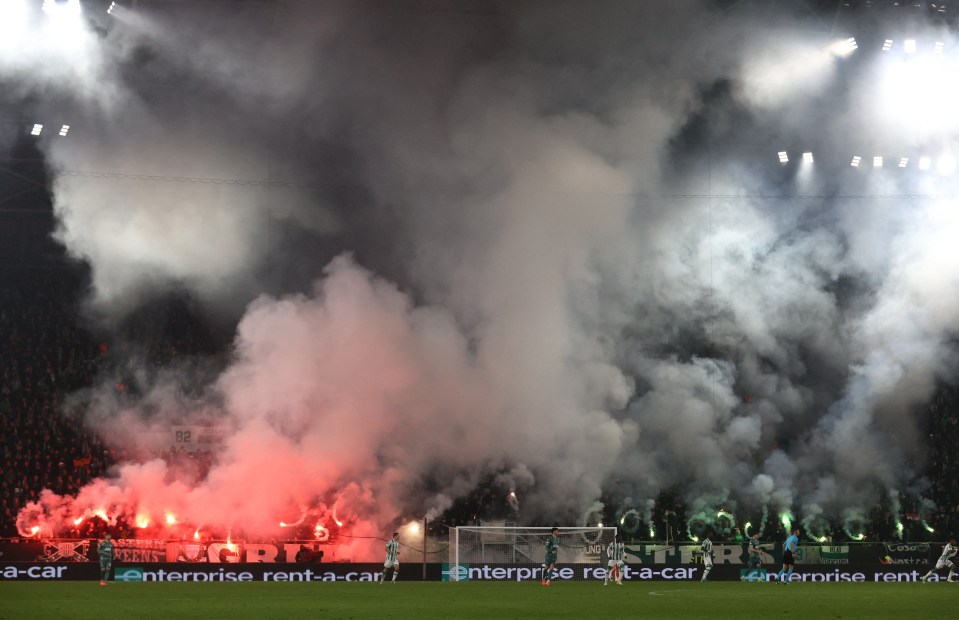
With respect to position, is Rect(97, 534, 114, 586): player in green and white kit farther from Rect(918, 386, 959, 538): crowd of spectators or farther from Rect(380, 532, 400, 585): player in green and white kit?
Rect(918, 386, 959, 538): crowd of spectators

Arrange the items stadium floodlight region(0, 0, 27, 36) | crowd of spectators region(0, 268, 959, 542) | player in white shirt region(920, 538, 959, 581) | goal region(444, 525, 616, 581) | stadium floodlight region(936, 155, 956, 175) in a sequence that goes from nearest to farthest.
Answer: stadium floodlight region(0, 0, 27, 36), player in white shirt region(920, 538, 959, 581), goal region(444, 525, 616, 581), crowd of spectators region(0, 268, 959, 542), stadium floodlight region(936, 155, 956, 175)

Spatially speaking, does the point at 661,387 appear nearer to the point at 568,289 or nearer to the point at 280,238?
the point at 568,289

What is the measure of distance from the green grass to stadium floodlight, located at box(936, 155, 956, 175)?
20040 mm

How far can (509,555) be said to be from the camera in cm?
3534

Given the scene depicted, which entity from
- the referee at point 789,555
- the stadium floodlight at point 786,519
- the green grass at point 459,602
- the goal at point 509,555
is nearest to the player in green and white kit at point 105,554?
the green grass at point 459,602

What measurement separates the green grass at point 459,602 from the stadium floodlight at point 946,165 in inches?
789

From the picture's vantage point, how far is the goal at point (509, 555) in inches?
1375

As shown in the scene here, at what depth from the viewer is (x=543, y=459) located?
41875mm

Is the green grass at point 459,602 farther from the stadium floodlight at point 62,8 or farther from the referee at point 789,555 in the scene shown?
the stadium floodlight at point 62,8

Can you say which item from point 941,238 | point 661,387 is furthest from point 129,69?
point 941,238

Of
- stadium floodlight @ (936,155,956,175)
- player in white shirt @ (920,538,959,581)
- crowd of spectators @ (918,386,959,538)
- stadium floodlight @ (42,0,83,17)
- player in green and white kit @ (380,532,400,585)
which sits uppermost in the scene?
stadium floodlight @ (42,0,83,17)

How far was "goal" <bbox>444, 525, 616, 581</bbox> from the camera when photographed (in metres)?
34.9

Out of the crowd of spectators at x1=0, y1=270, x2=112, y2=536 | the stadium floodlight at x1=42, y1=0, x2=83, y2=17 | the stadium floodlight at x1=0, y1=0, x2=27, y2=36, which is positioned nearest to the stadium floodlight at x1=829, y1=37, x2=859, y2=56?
the stadium floodlight at x1=42, y1=0, x2=83, y2=17

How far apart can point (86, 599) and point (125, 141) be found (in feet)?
71.4
